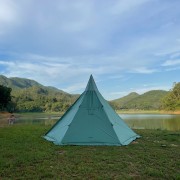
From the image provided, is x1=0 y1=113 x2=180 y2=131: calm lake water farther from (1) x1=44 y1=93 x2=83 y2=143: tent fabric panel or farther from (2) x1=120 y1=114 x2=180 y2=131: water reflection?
(1) x1=44 y1=93 x2=83 y2=143: tent fabric panel

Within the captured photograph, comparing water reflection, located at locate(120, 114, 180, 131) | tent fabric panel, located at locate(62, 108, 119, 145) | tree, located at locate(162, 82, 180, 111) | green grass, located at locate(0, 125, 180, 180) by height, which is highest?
tree, located at locate(162, 82, 180, 111)

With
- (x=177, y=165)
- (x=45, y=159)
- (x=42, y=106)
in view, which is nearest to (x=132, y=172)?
(x=177, y=165)

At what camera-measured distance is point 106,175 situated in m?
5.39

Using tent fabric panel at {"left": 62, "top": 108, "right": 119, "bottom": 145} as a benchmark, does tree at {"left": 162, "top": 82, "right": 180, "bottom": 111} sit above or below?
above

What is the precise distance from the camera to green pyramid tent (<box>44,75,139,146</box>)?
9.84 metres

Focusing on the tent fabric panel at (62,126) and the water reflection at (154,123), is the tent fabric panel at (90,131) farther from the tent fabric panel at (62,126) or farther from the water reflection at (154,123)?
the water reflection at (154,123)

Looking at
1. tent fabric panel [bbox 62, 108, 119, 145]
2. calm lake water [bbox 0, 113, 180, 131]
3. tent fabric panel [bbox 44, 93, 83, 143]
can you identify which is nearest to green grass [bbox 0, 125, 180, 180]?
tent fabric panel [bbox 62, 108, 119, 145]

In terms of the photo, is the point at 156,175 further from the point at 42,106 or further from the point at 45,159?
the point at 42,106

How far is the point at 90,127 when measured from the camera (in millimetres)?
10141

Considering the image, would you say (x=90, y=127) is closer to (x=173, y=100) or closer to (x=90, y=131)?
(x=90, y=131)

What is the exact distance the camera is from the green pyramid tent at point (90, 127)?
984 cm

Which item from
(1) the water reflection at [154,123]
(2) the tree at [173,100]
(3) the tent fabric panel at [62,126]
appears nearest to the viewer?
(3) the tent fabric panel at [62,126]

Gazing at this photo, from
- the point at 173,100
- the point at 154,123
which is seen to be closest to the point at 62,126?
the point at 154,123

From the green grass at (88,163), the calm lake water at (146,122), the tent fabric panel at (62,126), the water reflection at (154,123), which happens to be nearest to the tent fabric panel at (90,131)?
the tent fabric panel at (62,126)
